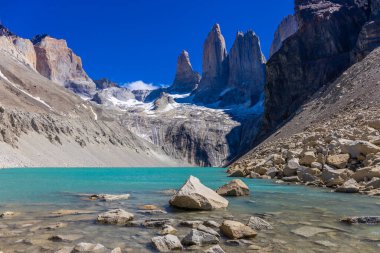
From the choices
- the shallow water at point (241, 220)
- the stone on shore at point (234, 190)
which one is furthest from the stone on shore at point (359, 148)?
the stone on shore at point (234, 190)

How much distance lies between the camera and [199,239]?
30.7 ft

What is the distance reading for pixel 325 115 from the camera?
6450 centimetres

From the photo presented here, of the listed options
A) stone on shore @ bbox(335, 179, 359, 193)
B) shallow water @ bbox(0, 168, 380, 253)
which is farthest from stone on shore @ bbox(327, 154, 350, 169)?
shallow water @ bbox(0, 168, 380, 253)

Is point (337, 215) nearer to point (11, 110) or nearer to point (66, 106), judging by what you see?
point (11, 110)

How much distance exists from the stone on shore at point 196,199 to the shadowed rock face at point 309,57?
10138 centimetres

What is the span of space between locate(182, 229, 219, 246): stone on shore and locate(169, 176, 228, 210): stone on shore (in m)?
5.00

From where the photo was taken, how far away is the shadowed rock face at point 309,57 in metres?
116

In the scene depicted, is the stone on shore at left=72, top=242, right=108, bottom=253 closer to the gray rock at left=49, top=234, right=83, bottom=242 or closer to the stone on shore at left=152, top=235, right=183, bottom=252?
the gray rock at left=49, top=234, right=83, bottom=242

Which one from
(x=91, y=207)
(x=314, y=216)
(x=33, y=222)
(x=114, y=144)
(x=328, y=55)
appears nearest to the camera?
(x=33, y=222)

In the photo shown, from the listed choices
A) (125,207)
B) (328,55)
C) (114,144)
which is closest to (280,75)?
(328,55)

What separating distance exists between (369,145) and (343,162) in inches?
79.4

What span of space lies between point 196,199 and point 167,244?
567cm

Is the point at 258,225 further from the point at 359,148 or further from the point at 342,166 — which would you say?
the point at 359,148

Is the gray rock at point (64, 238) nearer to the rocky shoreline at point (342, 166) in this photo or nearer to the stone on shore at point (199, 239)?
the stone on shore at point (199, 239)
